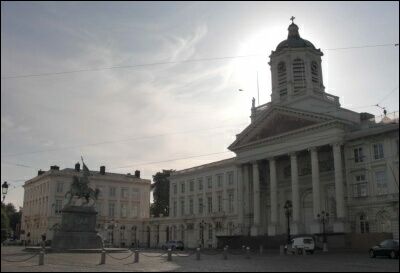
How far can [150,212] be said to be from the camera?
117m

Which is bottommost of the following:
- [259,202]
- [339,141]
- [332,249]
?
[332,249]

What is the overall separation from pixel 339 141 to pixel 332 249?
490 inches

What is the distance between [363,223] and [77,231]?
101ft

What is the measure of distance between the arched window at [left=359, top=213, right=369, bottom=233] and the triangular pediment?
459 inches

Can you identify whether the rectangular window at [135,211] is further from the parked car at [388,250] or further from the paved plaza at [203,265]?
the parked car at [388,250]

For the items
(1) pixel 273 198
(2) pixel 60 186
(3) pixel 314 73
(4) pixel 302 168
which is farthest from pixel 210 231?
(2) pixel 60 186

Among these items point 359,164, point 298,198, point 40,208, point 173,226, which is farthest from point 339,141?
point 40,208

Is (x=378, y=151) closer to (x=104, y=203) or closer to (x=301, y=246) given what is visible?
(x=301, y=246)

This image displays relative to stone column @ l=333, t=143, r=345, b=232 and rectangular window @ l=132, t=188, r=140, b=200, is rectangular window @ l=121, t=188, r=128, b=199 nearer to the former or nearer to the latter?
rectangular window @ l=132, t=188, r=140, b=200

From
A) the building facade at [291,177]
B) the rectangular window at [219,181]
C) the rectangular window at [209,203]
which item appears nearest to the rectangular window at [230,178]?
the building facade at [291,177]

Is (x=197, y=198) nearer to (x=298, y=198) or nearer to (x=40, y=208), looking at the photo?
(x=298, y=198)

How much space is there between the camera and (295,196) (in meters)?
59.7

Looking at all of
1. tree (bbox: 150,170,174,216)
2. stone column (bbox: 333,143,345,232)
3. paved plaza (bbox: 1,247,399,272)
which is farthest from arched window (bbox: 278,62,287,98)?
tree (bbox: 150,170,174,216)

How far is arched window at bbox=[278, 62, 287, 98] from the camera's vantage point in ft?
230
